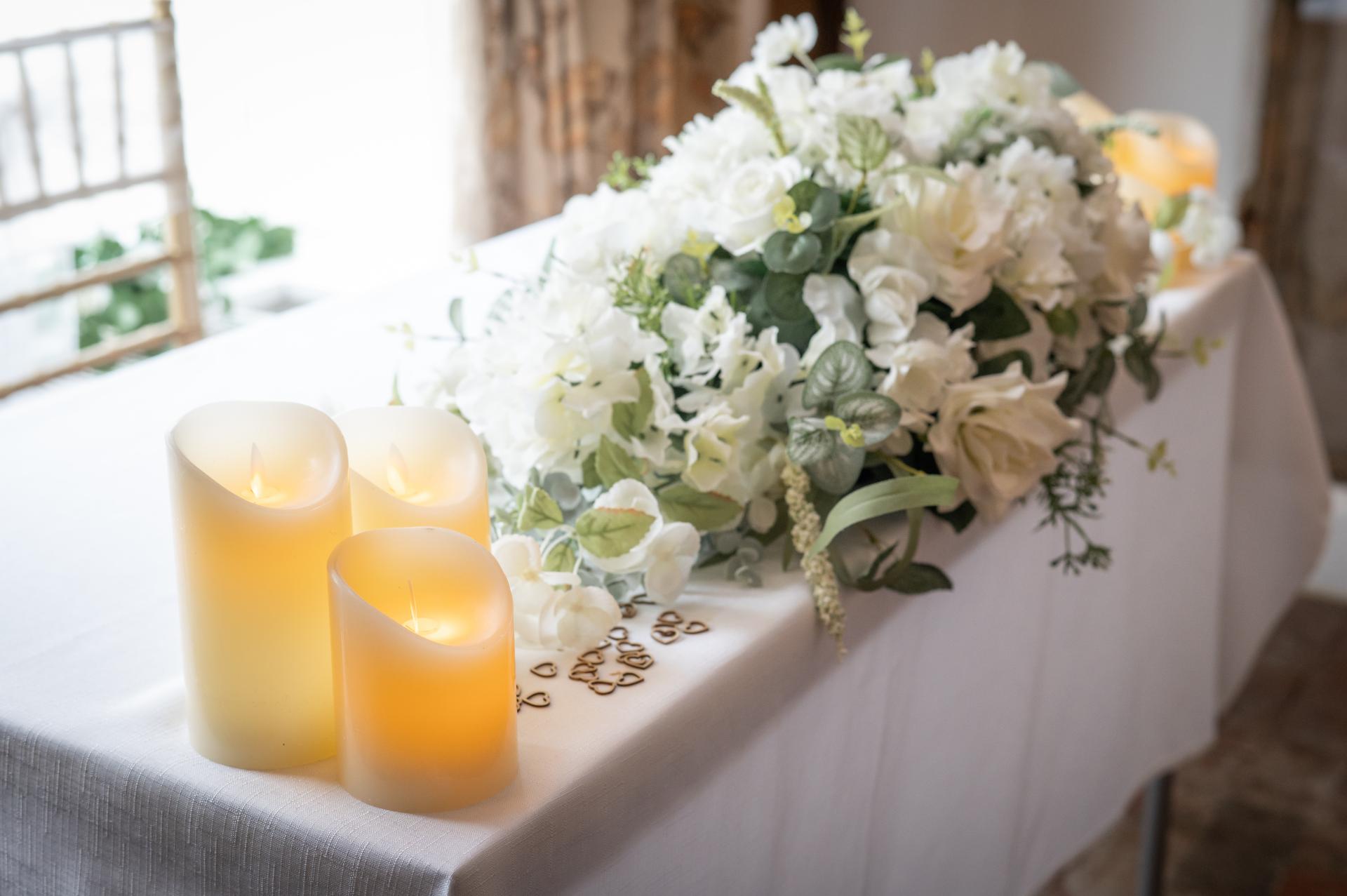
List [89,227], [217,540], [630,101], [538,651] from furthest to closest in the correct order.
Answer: [630,101]
[89,227]
[538,651]
[217,540]

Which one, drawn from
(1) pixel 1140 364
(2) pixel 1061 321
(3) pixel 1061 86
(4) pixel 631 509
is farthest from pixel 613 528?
(3) pixel 1061 86

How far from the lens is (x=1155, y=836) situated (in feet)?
5.92

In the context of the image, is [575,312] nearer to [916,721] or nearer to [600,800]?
[600,800]

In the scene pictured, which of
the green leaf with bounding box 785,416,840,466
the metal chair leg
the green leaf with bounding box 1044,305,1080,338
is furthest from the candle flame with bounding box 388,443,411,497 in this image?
the metal chair leg

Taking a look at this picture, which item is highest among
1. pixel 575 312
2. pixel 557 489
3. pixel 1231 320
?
pixel 575 312

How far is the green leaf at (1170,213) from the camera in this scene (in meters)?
1.56

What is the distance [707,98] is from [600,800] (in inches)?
128

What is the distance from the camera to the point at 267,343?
128 centimetres

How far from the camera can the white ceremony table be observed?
613mm

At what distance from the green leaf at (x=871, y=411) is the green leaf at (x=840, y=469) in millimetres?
12

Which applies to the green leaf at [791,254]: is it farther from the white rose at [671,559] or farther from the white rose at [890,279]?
the white rose at [671,559]

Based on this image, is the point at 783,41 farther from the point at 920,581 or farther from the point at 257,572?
the point at 257,572

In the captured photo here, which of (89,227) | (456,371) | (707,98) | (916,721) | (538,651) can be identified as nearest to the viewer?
(538,651)

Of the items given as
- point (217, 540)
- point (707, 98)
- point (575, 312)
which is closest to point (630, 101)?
point (707, 98)
